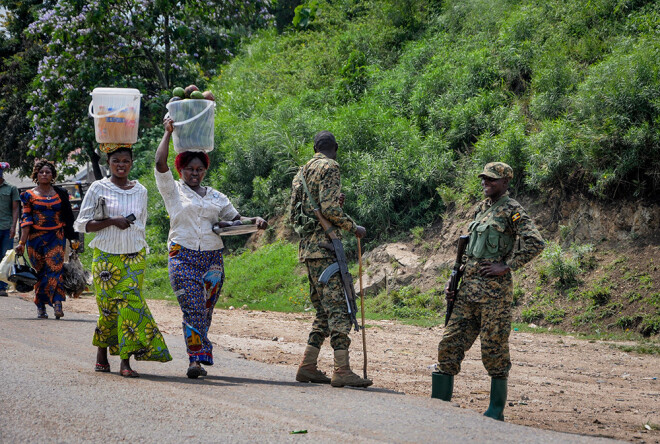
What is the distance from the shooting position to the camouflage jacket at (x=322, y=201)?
6.20 meters

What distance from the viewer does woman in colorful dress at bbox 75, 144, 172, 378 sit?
626 centimetres

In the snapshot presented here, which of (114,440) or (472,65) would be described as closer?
(114,440)

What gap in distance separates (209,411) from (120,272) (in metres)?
1.99

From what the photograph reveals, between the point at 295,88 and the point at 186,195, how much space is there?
16.7m

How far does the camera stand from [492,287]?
550 centimetres

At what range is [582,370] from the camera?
820 cm

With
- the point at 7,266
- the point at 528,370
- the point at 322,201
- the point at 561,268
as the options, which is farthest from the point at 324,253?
the point at 561,268

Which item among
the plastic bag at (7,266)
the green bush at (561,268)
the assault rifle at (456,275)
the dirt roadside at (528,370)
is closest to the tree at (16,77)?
the plastic bag at (7,266)

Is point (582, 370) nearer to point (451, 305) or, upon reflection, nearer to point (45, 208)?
point (451, 305)

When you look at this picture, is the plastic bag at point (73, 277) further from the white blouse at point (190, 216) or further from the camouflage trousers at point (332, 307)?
the camouflage trousers at point (332, 307)

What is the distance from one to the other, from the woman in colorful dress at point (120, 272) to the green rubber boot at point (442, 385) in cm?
234

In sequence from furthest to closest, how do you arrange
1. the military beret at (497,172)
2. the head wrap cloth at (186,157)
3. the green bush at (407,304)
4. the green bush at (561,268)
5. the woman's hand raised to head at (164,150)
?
the green bush at (407,304), the green bush at (561,268), the head wrap cloth at (186,157), the woman's hand raised to head at (164,150), the military beret at (497,172)

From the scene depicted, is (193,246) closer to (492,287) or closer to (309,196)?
(309,196)

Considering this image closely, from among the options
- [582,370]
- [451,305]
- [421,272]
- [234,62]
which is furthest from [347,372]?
[234,62]
